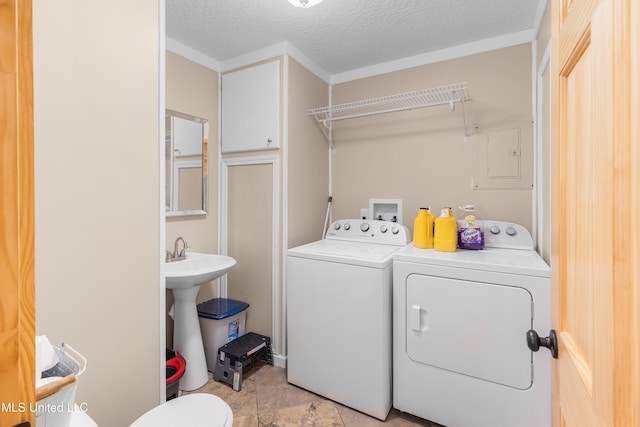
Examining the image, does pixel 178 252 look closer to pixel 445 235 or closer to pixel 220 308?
pixel 220 308

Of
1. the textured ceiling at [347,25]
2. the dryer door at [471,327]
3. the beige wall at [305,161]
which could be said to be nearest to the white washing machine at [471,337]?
the dryer door at [471,327]

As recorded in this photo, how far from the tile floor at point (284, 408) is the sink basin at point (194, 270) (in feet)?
2.60

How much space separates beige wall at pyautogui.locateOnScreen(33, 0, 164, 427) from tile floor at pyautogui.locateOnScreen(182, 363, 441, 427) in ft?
2.33

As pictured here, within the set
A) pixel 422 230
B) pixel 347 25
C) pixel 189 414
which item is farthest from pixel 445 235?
pixel 189 414

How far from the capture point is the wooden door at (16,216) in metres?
0.38

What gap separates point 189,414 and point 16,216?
126 centimetres

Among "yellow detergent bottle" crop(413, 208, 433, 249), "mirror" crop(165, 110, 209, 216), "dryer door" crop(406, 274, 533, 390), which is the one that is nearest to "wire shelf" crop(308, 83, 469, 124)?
"yellow detergent bottle" crop(413, 208, 433, 249)

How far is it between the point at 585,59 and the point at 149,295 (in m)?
1.60

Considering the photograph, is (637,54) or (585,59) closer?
(637,54)

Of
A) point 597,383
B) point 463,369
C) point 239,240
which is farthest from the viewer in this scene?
point 239,240

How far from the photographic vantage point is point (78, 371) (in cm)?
71

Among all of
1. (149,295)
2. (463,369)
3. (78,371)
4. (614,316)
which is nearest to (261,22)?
(149,295)

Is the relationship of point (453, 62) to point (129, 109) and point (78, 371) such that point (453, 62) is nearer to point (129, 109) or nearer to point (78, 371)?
point (129, 109)

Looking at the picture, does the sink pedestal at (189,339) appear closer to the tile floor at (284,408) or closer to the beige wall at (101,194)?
the tile floor at (284,408)
